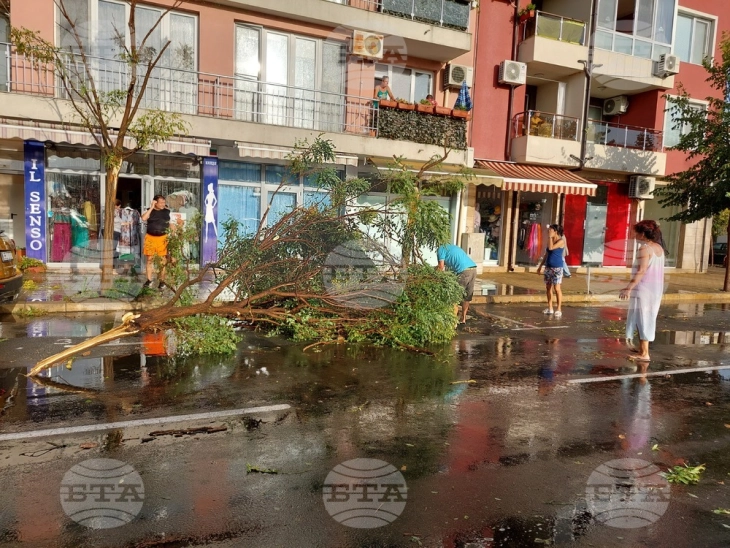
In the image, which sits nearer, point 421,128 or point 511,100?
point 421,128

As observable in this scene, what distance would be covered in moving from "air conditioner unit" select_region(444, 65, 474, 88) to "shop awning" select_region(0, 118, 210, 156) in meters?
8.55

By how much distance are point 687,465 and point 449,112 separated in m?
13.6

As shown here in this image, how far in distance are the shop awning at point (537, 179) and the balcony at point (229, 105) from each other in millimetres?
1467

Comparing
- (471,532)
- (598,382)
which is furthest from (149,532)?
(598,382)

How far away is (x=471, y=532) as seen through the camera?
341cm

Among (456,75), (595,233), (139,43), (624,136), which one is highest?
(456,75)

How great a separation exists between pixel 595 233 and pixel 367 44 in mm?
11217

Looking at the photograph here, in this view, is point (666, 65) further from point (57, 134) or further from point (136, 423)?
point (136, 423)

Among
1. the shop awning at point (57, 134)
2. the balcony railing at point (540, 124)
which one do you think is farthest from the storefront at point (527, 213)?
the shop awning at point (57, 134)

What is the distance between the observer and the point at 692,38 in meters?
21.9

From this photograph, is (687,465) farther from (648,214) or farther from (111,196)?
(648,214)

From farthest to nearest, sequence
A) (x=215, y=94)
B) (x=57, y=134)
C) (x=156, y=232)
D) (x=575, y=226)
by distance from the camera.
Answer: (x=575, y=226)
(x=215, y=94)
(x=57, y=134)
(x=156, y=232)

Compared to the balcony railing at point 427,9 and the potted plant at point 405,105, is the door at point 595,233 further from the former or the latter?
the potted plant at point 405,105

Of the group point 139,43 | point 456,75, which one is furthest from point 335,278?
point 456,75
